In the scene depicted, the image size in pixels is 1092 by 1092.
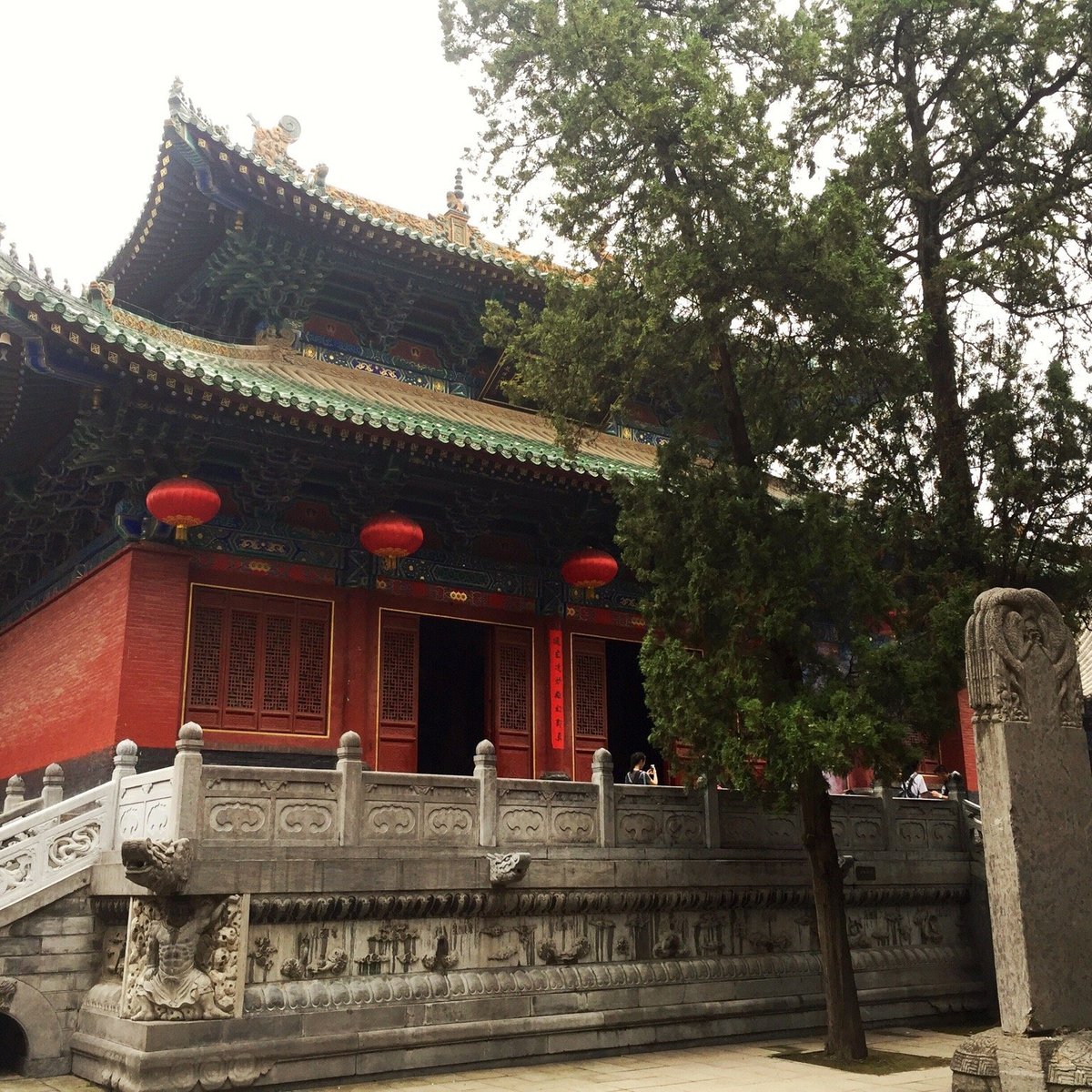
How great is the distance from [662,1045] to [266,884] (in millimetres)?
4223

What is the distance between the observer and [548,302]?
11.7 metres

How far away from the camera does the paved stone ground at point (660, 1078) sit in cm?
895

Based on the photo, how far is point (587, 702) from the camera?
1532 centimetres

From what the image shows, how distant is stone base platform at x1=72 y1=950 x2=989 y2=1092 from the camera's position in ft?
28.2

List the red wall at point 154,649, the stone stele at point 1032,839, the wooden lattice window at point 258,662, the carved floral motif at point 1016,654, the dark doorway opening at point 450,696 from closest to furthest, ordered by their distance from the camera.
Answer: the stone stele at point 1032,839 < the carved floral motif at point 1016,654 < the red wall at point 154,649 < the wooden lattice window at point 258,662 < the dark doorway opening at point 450,696

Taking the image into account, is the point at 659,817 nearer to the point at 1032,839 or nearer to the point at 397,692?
the point at 397,692

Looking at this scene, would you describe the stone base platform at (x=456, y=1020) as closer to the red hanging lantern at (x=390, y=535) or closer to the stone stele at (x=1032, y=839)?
the stone stele at (x=1032, y=839)

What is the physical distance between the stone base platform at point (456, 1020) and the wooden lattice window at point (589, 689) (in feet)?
13.5

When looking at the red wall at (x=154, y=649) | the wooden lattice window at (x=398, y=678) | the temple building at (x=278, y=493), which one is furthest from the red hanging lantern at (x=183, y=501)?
the wooden lattice window at (x=398, y=678)

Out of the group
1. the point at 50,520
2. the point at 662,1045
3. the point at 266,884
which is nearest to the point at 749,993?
the point at 662,1045

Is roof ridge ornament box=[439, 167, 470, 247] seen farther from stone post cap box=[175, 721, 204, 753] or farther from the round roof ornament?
stone post cap box=[175, 721, 204, 753]

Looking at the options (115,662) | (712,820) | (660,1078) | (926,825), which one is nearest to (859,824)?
(926,825)

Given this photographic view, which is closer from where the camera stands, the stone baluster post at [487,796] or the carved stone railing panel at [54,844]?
the carved stone railing panel at [54,844]

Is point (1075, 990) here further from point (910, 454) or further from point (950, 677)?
point (910, 454)
